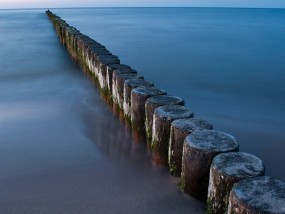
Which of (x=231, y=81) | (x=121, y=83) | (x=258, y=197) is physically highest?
(x=121, y=83)

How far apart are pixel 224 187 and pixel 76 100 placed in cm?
356

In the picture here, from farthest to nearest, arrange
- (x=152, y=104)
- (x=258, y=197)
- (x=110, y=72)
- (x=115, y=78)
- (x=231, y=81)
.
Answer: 1. (x=231, y=81)
2. (x=110, y=72)
3. (x=115, y=78)
4. (x=152, y=104)
5. (x=258, y=197)

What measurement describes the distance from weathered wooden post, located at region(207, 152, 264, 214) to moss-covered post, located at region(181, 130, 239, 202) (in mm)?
105

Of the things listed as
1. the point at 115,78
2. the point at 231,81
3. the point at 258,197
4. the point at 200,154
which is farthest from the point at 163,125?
the point at 231,81

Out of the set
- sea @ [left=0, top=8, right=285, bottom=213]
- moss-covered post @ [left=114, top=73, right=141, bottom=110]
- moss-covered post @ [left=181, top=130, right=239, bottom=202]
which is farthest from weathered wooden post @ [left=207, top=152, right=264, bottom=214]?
moss-covered post @ [left=114, top=73, right=141, bottom=110]

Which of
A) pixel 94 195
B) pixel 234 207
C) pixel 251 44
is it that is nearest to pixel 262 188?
pixel 234 207

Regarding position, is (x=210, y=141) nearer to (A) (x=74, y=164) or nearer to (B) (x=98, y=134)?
(A) (x=74, y=164)

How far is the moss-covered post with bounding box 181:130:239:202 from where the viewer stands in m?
2.20

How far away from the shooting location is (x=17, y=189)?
2631 mm

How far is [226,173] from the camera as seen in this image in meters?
1.93

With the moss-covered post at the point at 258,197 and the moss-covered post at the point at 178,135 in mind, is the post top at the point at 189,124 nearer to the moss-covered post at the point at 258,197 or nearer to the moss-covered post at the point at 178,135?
the moss-covered post at the point at 178,135

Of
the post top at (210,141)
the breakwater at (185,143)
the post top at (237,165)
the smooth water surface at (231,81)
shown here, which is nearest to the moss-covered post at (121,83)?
the breakwater at (185,143)

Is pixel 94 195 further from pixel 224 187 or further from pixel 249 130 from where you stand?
pixel 249 130

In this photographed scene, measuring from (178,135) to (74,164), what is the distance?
3.47 feet
